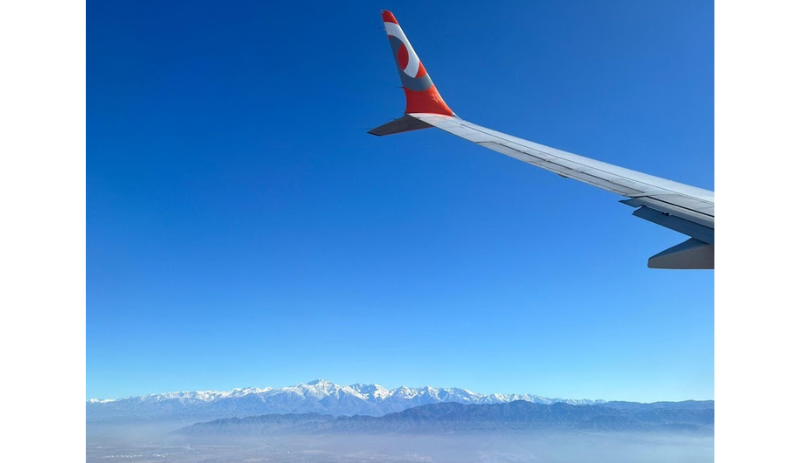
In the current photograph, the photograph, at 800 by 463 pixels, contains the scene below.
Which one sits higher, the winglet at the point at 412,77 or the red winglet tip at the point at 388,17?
the red winglet tip at the point at 388,17

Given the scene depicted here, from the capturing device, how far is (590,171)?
14.3 feet

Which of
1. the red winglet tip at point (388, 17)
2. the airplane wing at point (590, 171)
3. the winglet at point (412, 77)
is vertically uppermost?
the red winglet tip at point (388, 17)

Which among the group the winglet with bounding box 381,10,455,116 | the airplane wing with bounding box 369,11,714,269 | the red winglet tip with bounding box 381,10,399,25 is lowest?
the airplane wing with bounding box 369,11,714,269

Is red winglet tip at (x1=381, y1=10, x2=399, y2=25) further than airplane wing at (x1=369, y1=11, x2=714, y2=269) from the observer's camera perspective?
Yes

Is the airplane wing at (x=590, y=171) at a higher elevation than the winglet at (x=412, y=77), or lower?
lower

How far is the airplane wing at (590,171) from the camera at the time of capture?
289 centimetres

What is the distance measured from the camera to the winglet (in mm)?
5535

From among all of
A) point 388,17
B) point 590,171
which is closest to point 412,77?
point 388,17

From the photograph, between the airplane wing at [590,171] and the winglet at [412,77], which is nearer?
the airplane wing at [590,171]

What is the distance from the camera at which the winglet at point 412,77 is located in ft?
18.2
